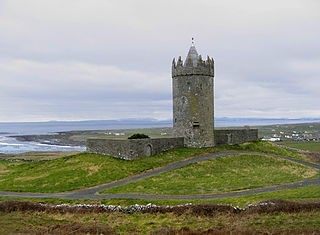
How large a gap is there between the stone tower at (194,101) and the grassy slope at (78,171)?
234cm

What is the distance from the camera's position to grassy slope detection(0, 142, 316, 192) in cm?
2842

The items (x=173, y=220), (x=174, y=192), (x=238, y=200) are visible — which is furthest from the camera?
(x=174, y=192)

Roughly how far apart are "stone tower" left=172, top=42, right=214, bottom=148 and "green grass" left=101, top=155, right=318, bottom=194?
612 centimetres

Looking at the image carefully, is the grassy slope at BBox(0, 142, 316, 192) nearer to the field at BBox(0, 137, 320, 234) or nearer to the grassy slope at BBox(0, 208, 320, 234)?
the field at BBox(0, 137, 320, 234)

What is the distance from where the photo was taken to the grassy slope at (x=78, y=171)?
93.2 feet

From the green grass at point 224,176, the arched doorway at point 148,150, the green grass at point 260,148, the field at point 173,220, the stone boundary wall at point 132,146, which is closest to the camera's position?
the field at point 173,220

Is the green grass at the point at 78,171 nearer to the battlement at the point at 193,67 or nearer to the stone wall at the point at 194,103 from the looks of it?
the stone wall at the point at 194,103

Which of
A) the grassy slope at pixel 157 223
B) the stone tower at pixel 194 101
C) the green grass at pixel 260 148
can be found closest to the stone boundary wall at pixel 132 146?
the stone tower at pixel 194 101

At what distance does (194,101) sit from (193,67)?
489 cm

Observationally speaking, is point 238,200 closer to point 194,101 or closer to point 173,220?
point 173,220

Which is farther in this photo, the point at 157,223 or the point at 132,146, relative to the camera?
the point at 132,146

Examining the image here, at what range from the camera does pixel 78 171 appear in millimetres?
32125

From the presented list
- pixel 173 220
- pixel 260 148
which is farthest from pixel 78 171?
pixel 260 148

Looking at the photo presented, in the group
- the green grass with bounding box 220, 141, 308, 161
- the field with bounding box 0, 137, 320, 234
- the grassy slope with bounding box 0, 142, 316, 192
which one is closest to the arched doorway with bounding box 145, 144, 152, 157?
the grassy slope with bounding box 0, 142, 316, 192
